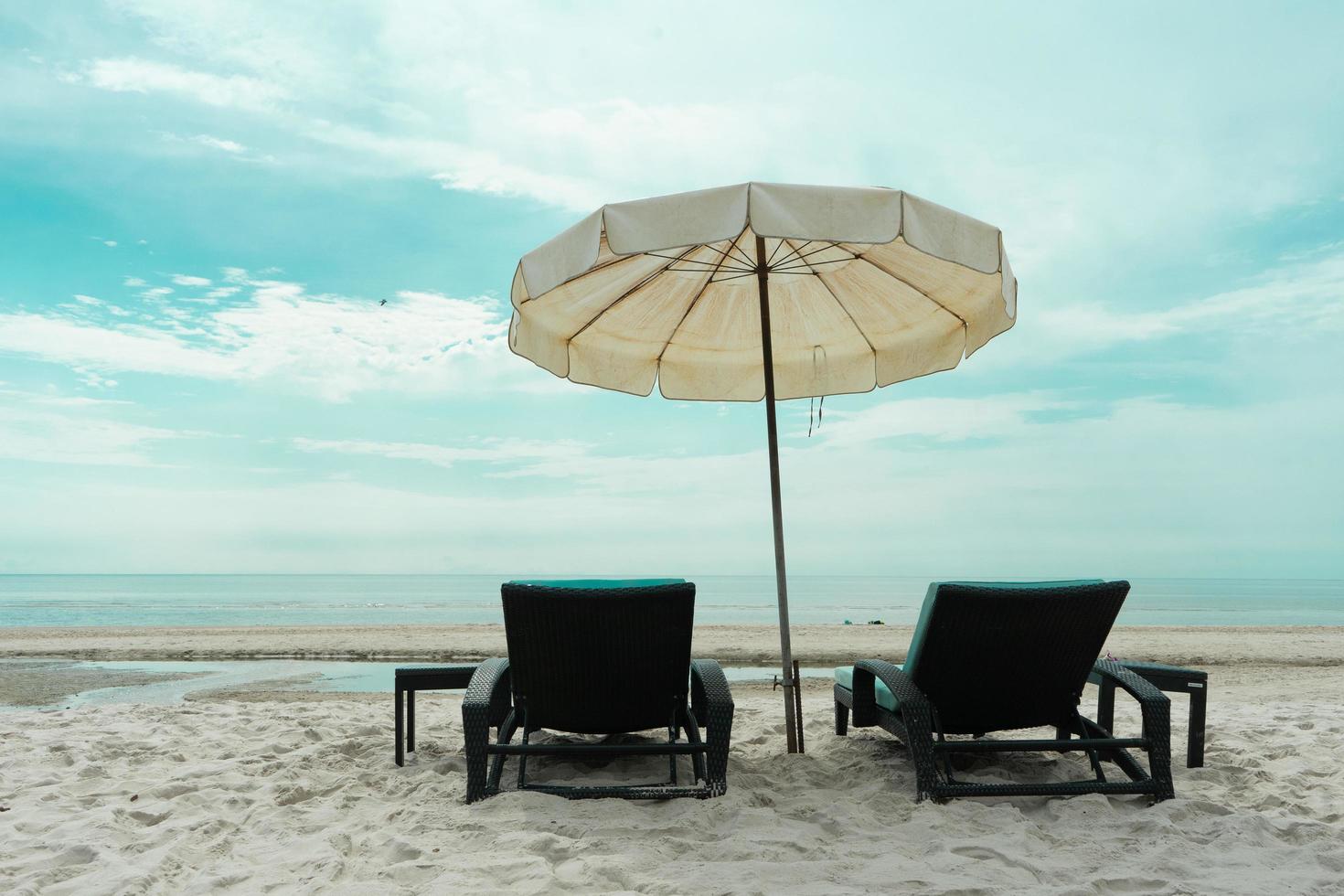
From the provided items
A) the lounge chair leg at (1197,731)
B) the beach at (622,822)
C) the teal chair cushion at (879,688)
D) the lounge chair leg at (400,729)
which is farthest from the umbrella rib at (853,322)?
the lounge chair leg at (400,729)

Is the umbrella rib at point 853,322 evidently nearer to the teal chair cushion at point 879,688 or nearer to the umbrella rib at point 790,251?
the umbrella rib at point 790,251

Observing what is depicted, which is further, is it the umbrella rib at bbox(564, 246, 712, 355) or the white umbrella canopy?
the umbrella rib at bbox(564, 246, 712, 355)

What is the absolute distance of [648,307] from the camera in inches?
200

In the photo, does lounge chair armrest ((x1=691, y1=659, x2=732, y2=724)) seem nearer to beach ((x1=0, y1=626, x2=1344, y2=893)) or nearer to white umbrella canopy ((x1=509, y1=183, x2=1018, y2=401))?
beach ((x1=0, y1=626, x2=1344, y2=893))

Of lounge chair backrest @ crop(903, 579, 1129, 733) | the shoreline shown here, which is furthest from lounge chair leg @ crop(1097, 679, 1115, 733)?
the shoreline

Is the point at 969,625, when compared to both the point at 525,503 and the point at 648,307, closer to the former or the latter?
the point at 648,307

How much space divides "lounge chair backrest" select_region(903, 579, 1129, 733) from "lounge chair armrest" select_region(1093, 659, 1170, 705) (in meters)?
0.23

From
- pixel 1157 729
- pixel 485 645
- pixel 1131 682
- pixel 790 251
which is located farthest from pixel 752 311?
pixel 485 645

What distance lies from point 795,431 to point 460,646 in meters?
9.46

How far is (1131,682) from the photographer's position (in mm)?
3852

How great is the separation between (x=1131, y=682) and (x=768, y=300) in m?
2.61

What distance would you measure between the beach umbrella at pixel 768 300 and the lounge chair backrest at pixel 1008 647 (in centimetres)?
87

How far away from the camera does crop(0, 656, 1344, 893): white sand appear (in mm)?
2637

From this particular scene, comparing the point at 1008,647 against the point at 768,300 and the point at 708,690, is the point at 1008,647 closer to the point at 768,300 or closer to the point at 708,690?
the point at 708,690
